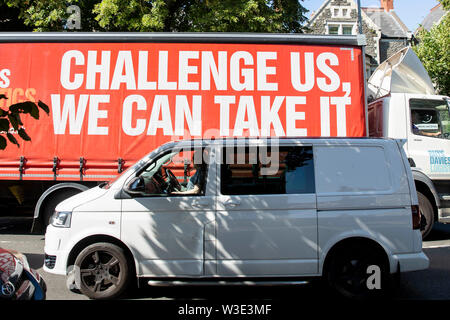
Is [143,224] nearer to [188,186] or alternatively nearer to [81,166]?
[188,186]

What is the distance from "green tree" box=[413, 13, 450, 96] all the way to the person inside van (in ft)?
59.3

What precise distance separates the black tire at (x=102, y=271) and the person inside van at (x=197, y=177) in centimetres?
100

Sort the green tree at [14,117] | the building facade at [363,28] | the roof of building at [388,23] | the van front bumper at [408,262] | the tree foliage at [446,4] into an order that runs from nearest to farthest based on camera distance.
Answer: the green tree at [14,117] < the van front bumper at [408,262] < the tree foliage at [446,4] < the building facade at [363,28] < the roof of building at [388,23]

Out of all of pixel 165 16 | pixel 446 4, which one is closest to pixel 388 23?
pixel 446 4

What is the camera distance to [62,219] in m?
4.36

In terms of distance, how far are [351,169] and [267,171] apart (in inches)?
39.0

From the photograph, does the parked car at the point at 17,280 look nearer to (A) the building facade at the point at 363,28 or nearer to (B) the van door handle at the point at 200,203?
(B) the van door handle at the point at 200,203

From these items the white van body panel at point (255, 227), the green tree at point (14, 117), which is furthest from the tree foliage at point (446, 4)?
the green tree at point (14, 117)

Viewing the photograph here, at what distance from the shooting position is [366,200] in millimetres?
4250

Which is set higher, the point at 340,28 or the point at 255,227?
the point at 340,28

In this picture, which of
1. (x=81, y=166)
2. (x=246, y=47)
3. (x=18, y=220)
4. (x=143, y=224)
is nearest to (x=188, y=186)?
(x=143, y=224)

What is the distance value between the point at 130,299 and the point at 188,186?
1.52 m

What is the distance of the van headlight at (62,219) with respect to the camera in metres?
4.33

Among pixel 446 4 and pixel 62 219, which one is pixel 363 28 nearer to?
pixel 446 4
